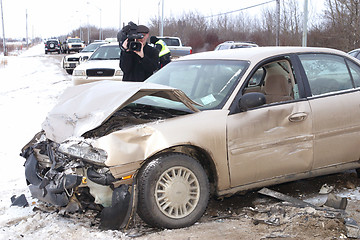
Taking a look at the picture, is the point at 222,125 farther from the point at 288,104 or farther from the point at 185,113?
the point at 288,104

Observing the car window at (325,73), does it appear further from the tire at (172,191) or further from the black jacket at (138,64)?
the black jacket at (138,64)

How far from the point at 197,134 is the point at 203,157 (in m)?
0.29

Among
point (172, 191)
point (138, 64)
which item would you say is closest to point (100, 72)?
point (138, 64)

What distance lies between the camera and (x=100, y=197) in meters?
3.85

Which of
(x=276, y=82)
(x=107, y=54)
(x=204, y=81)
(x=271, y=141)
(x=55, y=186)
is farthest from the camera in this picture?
(x=107, y=54)

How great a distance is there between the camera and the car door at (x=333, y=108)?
15.2 ft

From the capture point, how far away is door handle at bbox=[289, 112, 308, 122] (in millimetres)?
4453

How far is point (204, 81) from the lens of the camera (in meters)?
4.70

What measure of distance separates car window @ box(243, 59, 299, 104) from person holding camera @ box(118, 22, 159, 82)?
1.77 m

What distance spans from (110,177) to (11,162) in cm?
340

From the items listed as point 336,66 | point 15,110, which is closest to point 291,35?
point 15,110

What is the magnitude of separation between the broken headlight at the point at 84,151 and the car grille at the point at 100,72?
992 centimetres

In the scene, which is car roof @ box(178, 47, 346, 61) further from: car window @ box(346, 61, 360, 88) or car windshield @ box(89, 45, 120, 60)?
car windshield @ box(89, 45, 120, 60)

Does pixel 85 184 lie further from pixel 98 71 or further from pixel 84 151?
pixel 98 71
